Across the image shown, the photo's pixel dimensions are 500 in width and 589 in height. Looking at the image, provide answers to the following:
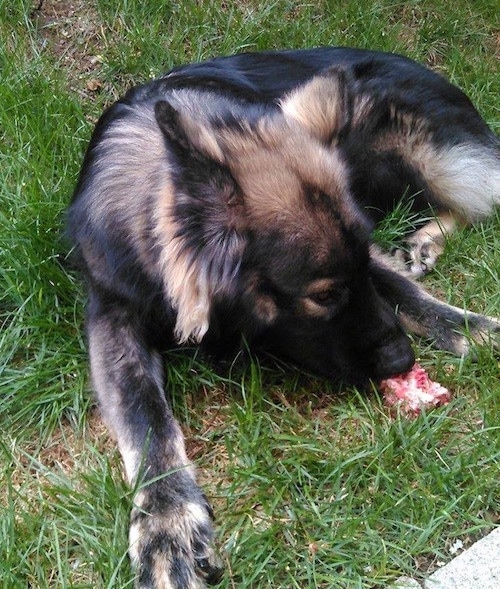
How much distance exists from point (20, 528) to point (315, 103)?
193 cm

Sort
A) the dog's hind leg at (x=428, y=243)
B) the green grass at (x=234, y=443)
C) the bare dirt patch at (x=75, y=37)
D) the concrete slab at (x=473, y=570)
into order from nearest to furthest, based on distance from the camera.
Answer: the concrete slab at (x=473, y=570) < the green grass at (x=234, y=443) < the dog's hind leg at (x=428, y=243) < the bare dirt patch at (x=75, y=37)

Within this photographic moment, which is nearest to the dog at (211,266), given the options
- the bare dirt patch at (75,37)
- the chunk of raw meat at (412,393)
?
the chunk of raw meat at (412,393)

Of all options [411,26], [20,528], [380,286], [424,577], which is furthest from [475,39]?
[20,528]

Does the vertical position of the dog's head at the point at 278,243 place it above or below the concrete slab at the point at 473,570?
above

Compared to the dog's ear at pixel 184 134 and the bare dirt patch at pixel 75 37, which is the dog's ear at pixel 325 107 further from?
the bare dirt patch at pixel 75 37

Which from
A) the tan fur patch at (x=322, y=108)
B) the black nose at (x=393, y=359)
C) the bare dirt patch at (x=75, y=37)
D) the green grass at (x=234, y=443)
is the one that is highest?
the tan fur patch at (x=322, y=108)

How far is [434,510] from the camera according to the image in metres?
2.49

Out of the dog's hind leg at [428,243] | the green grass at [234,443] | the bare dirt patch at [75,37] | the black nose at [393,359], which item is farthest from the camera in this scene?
the bare dirt patch at [75,37]

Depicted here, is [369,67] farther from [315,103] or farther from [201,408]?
[201,408]

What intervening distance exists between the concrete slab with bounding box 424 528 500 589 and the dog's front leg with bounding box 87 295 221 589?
726 millimetres

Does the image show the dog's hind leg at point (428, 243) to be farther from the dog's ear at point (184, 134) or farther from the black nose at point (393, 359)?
the dog's ear at point (184, 134)

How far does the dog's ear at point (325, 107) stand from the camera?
9.35ft

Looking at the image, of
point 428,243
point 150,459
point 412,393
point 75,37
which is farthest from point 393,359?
point 75,37

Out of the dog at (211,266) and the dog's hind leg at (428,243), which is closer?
the dog at (211,266)
